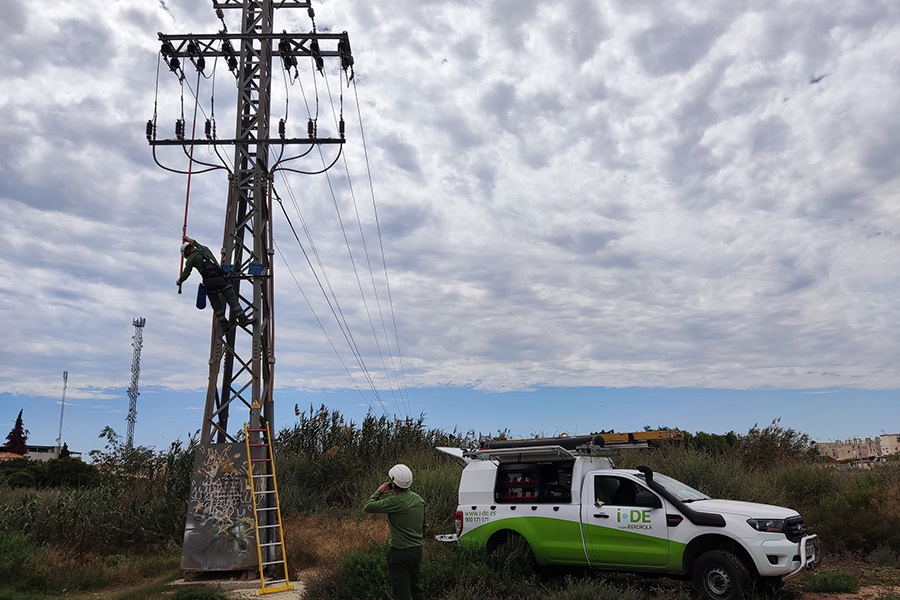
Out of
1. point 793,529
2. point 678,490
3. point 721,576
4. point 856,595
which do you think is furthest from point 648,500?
point 856,595

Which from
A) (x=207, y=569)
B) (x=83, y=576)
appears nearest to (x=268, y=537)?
(x=207, y=569)

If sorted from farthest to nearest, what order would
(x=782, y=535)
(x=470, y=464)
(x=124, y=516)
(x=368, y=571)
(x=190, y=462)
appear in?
(x=190, y=462), (x=124, y=516), (x=470, y=464), (x=368, y=571), (x=782, y=535)

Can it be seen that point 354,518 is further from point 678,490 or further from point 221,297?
point 678,490

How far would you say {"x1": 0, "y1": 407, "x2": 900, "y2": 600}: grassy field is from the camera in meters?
10.1

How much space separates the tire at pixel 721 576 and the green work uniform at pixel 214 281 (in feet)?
30.1

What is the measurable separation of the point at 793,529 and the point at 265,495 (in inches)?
348

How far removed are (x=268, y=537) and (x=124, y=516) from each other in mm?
4308

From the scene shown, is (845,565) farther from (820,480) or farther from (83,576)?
(83,576)

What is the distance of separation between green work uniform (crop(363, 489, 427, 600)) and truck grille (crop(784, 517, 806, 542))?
16.5ft

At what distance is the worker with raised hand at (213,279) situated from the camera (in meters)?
12.2

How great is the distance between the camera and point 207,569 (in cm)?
1148

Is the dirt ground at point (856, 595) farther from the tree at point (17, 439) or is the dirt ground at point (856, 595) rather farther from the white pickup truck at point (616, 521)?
the tree at point (17, 439)

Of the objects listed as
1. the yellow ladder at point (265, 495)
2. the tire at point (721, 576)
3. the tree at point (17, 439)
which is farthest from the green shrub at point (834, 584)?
the tree at point (17, 439)

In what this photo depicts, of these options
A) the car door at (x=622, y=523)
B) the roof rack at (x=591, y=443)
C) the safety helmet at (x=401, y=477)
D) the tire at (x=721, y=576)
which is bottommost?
the tire at (x=721, y=576)
